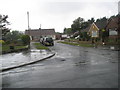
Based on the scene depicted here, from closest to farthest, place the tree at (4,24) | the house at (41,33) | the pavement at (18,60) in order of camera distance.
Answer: the pavement at (18,60)
the tree at (4,24)
the house at (41,33)

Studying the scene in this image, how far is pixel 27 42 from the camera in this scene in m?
37.7

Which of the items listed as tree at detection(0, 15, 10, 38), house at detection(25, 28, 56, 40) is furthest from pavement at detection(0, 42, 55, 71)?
house at detection(25, 28, 56, 40)

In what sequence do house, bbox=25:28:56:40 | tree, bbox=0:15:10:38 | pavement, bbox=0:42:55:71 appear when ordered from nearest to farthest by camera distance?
pavement, bbox=0:42:55:71 → tree, bbox=0:15:10:38 → house, bbox=25:28:56:40

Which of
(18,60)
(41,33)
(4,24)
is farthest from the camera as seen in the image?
(41,33)

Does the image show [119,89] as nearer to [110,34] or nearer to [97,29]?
[110,34]

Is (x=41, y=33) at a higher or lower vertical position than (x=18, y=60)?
higher

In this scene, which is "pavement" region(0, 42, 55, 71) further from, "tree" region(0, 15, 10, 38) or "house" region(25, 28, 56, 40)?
"house" region(25, 28, 56, 40)

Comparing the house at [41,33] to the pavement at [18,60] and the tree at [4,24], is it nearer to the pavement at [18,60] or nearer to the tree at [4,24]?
the tree at [4,24]

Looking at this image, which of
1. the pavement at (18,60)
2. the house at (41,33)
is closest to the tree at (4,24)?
the pavement at (18,60)

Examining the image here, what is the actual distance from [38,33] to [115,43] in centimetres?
7582

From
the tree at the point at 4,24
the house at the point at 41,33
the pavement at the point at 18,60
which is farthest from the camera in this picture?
the house at the point at 41,33

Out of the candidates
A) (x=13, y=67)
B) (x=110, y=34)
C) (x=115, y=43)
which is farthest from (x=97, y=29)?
(x=13, y=67)

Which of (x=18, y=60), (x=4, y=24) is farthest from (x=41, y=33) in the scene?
(x=18, y=60)

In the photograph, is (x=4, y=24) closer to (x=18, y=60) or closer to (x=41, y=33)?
(x=18, y=60)
